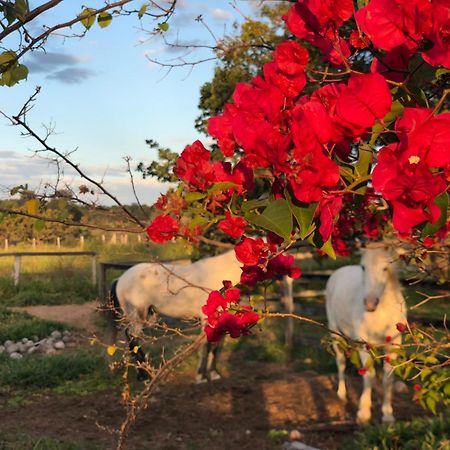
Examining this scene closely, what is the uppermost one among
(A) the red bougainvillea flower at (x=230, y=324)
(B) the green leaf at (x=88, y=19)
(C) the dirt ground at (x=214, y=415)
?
(B) the green leaf at (x=88, y=19)

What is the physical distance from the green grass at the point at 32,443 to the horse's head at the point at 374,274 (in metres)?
2.77

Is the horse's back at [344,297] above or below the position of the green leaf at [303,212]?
below

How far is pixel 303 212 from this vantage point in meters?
0.99

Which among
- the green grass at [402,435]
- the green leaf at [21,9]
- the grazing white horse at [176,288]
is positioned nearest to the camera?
the green leaf at [21,9]

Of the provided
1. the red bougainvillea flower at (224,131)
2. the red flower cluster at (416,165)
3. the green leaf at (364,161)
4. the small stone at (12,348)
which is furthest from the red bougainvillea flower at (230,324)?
the small stone at (12,348)

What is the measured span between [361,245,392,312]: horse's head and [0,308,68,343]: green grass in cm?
697

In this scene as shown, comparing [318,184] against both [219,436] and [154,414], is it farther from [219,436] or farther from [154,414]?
[154,414]

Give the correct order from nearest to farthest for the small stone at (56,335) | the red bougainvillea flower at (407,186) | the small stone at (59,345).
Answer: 1. the red bougainvillea flower at (407,186)
2. the small stone at (59,345)
3. the small stone at (56,335)

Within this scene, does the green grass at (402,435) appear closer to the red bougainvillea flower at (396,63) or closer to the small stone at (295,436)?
the small stone at (295,436)

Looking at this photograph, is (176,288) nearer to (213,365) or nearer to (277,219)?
(213,365)

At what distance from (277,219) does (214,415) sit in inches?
230

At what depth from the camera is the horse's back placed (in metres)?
6.71

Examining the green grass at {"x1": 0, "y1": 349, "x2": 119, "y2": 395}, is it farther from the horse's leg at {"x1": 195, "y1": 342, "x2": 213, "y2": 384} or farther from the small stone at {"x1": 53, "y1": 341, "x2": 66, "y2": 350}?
the small stone at {"x1": 53, "y1": 341, "x2": 66, "y2": 350}

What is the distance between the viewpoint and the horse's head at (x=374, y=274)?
578cm
